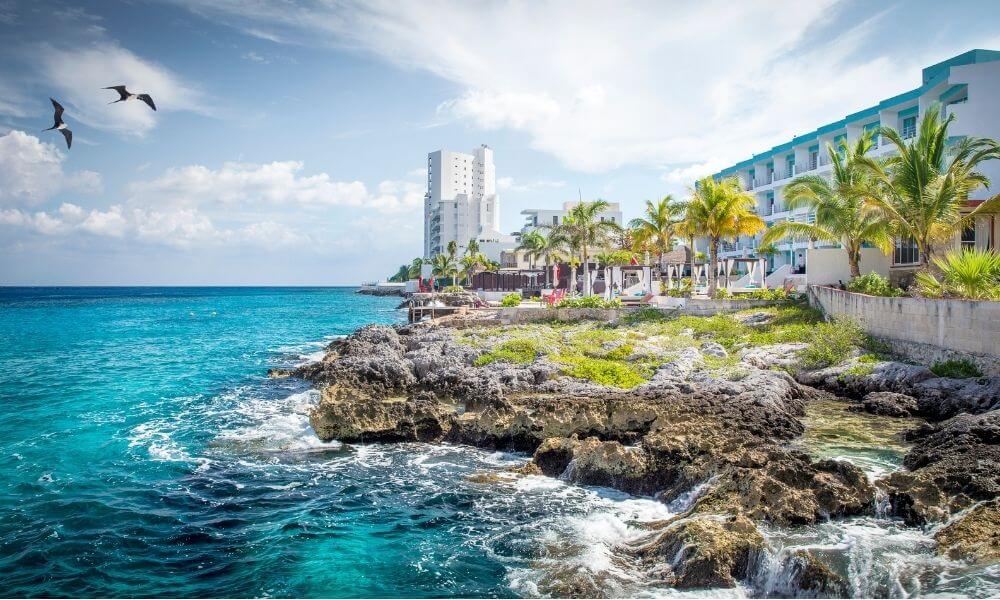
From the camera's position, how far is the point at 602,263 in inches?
2425

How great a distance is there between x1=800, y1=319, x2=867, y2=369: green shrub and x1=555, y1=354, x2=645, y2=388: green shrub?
6.83m

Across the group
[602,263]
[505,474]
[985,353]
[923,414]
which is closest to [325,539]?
[505,474]

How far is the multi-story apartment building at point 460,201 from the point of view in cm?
14662

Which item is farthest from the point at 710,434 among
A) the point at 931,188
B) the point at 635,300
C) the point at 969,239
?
the point at 635,300

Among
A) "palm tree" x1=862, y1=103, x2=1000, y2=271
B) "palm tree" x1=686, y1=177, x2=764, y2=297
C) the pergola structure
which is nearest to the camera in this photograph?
"palm tree" x1=862, y1=103, x2=1000, y2=271

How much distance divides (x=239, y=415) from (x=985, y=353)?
77.1ft

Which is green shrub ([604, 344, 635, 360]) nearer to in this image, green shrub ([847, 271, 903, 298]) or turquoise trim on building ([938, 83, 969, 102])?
green shrub ([847, 271, 903, 298])

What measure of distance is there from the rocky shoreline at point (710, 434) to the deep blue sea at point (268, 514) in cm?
71

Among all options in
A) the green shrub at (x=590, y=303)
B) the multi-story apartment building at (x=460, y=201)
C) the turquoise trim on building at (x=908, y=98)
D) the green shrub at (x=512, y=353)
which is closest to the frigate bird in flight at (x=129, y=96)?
the green shrub at (x=512, y=353)

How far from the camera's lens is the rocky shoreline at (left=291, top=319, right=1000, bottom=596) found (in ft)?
31.0

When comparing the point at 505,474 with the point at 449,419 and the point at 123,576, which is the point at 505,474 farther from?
the point at 123,576

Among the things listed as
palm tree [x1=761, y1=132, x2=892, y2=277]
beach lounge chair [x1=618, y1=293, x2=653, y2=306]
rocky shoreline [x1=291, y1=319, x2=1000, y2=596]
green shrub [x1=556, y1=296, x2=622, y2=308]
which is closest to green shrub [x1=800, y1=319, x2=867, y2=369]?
rocky shoreline [x1=291, y1=319, x2=1000, y2=596]

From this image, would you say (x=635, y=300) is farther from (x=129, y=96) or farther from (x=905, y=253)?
(x=129, y=96)

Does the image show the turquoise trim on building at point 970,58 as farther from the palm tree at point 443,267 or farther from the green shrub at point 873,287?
the palm tree at point 443,267
